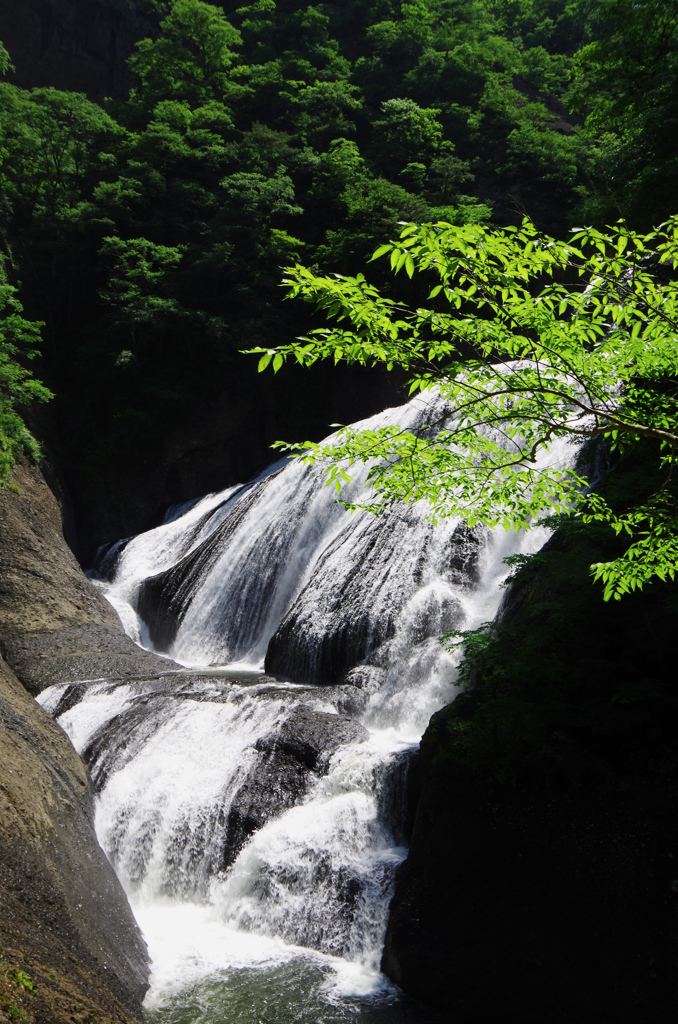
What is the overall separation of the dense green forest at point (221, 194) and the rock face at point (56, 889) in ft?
57.9

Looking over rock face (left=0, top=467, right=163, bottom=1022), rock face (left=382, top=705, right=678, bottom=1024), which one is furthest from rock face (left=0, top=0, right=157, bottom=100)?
rock face (left=382, top=705, right=678, bottom=1024)

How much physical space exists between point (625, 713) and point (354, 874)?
2921 mm

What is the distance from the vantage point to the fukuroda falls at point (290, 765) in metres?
6.00

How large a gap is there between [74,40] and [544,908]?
50.0m

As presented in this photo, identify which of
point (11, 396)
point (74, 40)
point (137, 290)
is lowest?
point (11, 396)

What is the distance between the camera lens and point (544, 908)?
5.25 metres

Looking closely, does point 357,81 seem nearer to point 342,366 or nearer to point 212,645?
point 342,366

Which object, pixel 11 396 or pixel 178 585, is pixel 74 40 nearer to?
pixel 11 396

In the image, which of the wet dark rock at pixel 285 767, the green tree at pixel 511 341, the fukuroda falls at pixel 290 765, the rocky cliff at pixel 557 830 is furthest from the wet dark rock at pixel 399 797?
the green tree at pixel 511 341

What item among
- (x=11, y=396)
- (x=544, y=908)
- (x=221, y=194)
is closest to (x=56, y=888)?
(x=544, y=908)

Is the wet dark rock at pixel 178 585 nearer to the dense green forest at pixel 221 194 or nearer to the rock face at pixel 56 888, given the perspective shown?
the rock face at pixel 56 888

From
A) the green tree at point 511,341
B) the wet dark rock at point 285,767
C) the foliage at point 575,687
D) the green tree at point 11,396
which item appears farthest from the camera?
the green tree at point 11,396

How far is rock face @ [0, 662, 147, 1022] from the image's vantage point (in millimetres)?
4086

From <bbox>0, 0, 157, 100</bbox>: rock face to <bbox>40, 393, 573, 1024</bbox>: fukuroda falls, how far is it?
40.1 meters
